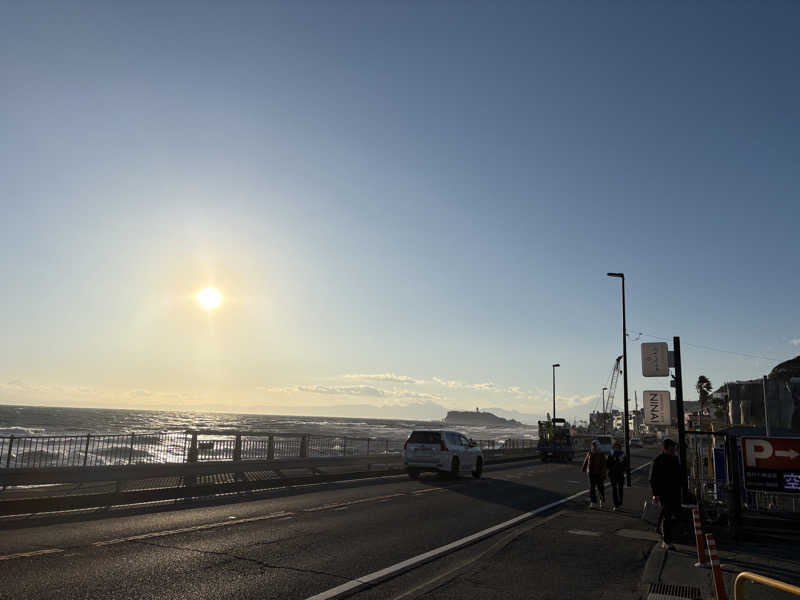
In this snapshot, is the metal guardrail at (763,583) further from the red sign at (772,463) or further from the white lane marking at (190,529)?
the white lane marking at (190,529)

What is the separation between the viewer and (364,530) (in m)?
10.4

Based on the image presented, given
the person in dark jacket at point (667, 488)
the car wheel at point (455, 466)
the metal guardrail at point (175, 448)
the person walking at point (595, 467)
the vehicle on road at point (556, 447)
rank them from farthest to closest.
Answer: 1. the vehicle on road at point (556, 447)
2. the car wheel at point (455, 466)
3. the metal guardrail at point (175, 448)
4. the person walking at point (595, 467)
5. the person in dark jacket at point (667, 488)

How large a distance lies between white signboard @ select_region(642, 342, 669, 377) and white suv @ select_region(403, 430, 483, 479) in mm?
7693

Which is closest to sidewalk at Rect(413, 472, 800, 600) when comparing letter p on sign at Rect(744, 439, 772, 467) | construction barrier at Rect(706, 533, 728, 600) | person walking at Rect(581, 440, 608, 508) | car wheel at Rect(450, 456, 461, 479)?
letter p on sign at Rect(744, 439, 772, 467)

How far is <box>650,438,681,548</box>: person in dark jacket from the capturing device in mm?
9766

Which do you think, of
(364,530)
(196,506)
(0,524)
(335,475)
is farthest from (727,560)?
(335,475)

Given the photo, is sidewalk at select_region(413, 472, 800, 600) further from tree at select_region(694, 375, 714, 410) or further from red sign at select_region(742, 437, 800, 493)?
tree at select_region(694, 375, 714, 410)

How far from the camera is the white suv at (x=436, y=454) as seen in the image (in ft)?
71.9

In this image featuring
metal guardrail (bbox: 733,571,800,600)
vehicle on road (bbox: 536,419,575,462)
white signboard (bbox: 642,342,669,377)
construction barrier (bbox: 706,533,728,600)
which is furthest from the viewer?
vehicle on road (bbox: 536,419,575,462)

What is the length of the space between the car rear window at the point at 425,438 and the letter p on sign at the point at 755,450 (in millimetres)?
12769

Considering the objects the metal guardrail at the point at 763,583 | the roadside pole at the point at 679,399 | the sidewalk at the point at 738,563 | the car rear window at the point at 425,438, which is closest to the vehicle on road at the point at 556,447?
the car rear window at the point at 425,438

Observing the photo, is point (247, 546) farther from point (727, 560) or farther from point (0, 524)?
point (727, 560)

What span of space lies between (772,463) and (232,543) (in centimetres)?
965

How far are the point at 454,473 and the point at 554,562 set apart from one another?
14.2 metres
